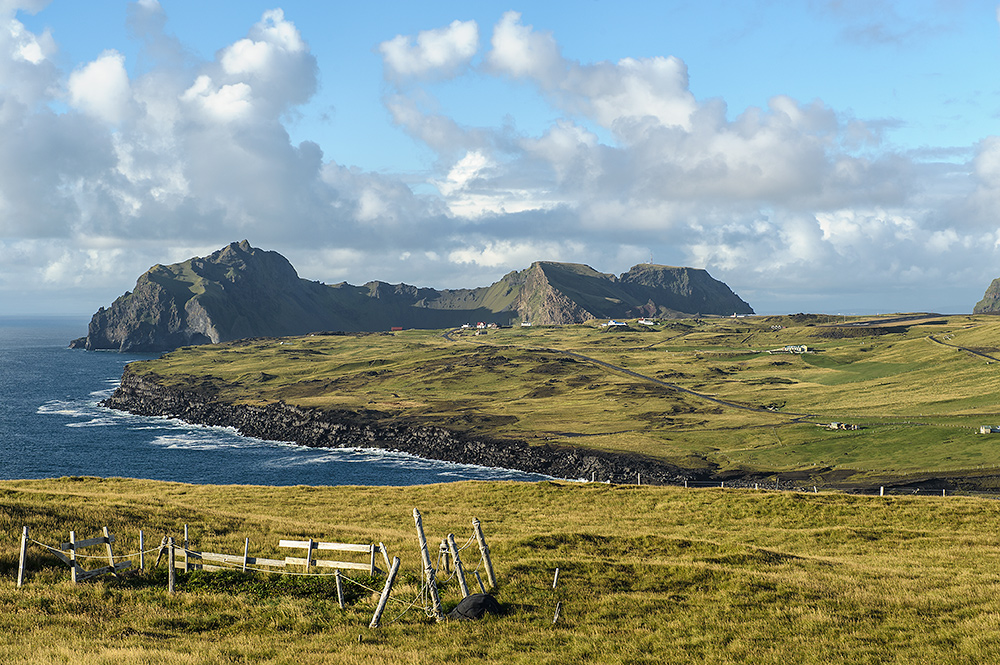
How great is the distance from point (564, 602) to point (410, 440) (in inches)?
5048

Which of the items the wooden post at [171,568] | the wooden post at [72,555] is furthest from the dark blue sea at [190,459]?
the wooden post at [171,568]

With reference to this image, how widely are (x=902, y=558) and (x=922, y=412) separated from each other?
12141 centimetres

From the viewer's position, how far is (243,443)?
15400 cm

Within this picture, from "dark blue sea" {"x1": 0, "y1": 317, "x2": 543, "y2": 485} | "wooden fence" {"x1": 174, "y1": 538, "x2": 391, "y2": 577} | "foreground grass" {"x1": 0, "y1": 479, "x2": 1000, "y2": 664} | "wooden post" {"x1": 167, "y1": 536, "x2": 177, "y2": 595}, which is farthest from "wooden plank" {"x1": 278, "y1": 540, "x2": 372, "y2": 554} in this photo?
"dark blue sea" {"x1": 0, "y1": 317, "x2": 543, "y2": 485}

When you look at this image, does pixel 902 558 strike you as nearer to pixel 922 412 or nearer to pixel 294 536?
pixel 294 536

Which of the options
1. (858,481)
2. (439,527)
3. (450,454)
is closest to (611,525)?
(439,527)

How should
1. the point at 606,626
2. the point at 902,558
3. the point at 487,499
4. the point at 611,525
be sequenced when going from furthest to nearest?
the point at 487,499
the point at 611,525
the point at 902,558
the point at 606,626

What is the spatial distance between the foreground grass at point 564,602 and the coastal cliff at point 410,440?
74585 mm

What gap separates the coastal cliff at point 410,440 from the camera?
120500 millimetres

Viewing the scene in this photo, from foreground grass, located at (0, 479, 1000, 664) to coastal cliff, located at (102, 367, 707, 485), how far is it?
74.6 m

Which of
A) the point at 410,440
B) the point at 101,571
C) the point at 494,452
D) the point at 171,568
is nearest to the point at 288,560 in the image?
the point at 171,568

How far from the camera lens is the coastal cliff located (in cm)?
12050

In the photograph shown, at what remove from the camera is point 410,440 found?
150125mm

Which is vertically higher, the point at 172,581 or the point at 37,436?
the point at 172,581
